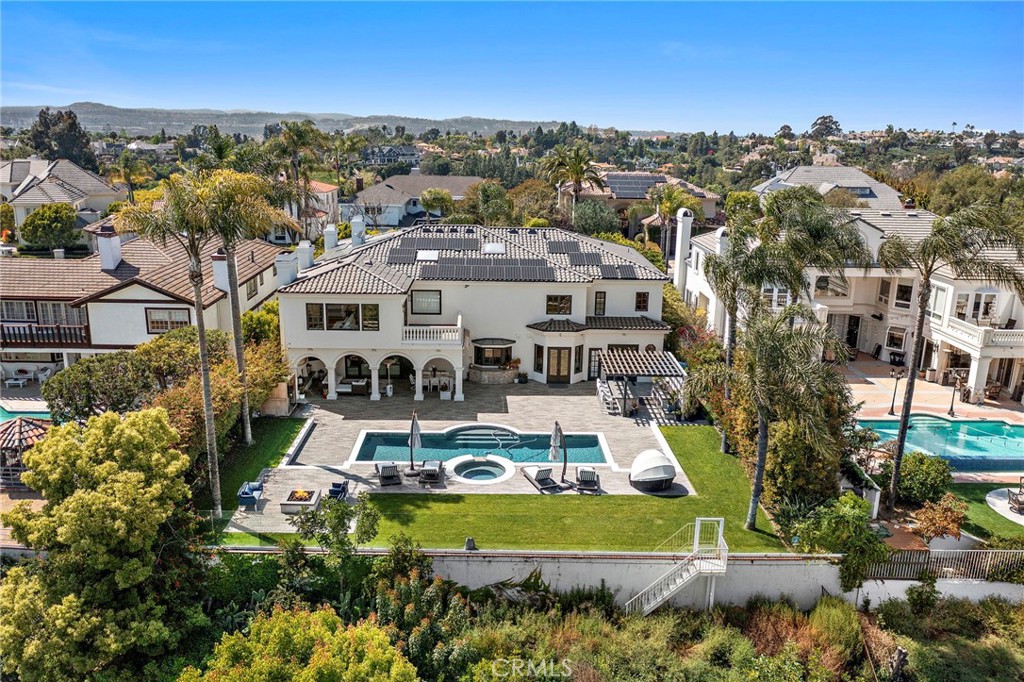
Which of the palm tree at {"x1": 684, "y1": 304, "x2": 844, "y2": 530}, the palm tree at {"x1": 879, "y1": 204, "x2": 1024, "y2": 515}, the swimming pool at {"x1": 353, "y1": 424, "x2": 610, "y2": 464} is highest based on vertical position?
the palm tree at {"x1": 879, "y1": 204, "x2": 1024, "y2": 515}

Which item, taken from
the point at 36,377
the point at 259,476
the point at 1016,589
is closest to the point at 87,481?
the point at 259,476

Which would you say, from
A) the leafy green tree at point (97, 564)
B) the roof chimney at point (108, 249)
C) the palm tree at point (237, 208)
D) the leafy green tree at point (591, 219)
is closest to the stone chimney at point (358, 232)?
the roof chimney at point (108, 249)

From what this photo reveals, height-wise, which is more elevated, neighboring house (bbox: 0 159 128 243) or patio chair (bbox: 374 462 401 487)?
neighboring house (bbox: 0 159 128 243)

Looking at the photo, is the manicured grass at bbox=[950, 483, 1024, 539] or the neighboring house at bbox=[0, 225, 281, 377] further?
the neighboring house at bbox=[0, 225, 281, 377]

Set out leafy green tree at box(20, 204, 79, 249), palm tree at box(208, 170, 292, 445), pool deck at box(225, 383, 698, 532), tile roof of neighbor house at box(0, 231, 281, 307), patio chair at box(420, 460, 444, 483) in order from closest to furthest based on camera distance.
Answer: palm tree at box(208, 170, 292, 445) < pool deck at box(225, 383, 698, 532) < patio chair at box(420, 460, 444, 483) < tile roof of neighbor house at box(0, 231, 281, 307) < leafy green tree at box(20, 204, 79, 249)

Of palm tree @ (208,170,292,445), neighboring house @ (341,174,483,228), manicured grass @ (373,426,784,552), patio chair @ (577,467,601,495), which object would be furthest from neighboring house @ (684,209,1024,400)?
neighboring house @ (341,174,483,228)

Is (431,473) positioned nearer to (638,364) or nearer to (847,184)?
(638,364)

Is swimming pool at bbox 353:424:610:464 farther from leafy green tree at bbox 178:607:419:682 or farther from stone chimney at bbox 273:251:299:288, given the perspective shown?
leafy green tree at bbox 178:607:419:682
